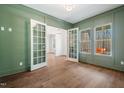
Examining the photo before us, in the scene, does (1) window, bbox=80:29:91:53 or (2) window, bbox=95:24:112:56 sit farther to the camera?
(1) window, bbox=80:29:91:53

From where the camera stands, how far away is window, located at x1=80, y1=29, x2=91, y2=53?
16.3 ft

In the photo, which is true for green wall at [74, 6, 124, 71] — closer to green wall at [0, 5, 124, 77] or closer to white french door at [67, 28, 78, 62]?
green wall at [0, 5, 124, 77]

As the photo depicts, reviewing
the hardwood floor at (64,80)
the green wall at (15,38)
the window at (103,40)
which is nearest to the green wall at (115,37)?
the window at (103,40)

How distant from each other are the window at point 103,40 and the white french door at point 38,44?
292cm

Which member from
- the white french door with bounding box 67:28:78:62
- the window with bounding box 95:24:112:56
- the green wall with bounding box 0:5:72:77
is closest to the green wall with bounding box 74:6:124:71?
the window with bounding box 95:24:112:56

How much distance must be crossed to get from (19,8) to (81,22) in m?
3.69

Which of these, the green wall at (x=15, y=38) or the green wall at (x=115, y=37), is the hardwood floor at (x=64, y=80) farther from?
the green wall at (x=115, y=37)

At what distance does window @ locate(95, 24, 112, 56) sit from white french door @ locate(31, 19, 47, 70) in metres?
2.92

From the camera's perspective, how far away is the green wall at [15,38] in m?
2.90

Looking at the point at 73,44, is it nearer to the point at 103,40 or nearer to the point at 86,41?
the point at 86,41

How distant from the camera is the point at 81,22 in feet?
17.7

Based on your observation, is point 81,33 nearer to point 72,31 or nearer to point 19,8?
point 72,31
